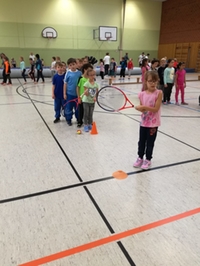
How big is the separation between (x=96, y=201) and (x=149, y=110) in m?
1.29

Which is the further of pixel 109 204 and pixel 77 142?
pixel 77 142

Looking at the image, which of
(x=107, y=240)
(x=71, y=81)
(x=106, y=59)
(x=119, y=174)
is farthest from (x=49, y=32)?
(x=107, y=240)

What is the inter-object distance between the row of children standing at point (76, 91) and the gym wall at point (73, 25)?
16799 mm

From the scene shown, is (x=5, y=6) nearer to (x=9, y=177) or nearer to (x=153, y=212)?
(x=9, y=177)

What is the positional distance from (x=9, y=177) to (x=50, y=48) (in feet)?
64.2

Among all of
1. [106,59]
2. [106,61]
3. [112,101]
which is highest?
[106,59]

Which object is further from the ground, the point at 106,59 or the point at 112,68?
the point at 106,59

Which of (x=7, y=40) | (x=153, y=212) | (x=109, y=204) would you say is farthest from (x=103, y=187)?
(x=7, y=40)

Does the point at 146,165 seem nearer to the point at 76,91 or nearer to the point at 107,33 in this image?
the point at 76,91

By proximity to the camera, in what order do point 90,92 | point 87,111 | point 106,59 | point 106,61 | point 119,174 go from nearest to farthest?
point 119,174, point 90,92, point 87,111, point 106,59, point 106,61

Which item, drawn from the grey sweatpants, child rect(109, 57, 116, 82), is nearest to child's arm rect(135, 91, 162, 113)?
the grey sweatpants

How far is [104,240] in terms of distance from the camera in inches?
75.0

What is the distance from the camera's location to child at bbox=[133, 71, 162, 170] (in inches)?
109

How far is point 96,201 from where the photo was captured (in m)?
2.43
